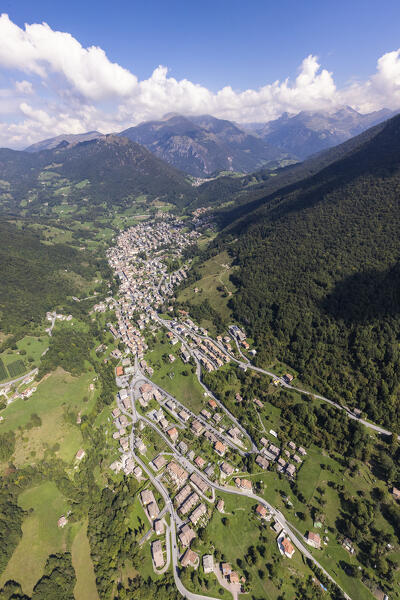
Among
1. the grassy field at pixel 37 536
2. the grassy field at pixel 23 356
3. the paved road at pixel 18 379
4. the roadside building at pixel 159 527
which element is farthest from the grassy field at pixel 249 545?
the grassy field at pixel 23 356

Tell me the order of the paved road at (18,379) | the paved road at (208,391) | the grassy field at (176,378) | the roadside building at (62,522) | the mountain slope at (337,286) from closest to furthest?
1. the roadside building at (62,522)
2. the paved road at (208,391)
3. the mountain slope at (337,286)
4. the grassy field at (176,378)
5. the paved road at (18,379)

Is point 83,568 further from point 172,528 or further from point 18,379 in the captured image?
point 18,379

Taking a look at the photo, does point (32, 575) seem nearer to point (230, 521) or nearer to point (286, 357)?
point (230, 521)

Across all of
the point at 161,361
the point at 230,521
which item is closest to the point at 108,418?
the point at 161,361

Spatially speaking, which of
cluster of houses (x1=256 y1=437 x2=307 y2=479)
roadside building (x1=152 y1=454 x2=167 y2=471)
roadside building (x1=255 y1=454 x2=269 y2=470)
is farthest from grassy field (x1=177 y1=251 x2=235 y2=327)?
roadside building (x1=255 y1=454 x2=269 y2=470)

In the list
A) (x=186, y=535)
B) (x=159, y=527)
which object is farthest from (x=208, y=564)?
(x=159, y=527)

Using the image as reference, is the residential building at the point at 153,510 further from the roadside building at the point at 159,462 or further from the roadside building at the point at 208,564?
the roadside building at the point at 208,564

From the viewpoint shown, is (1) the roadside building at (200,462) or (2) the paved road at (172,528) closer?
(2) the paved road at (172,528)
